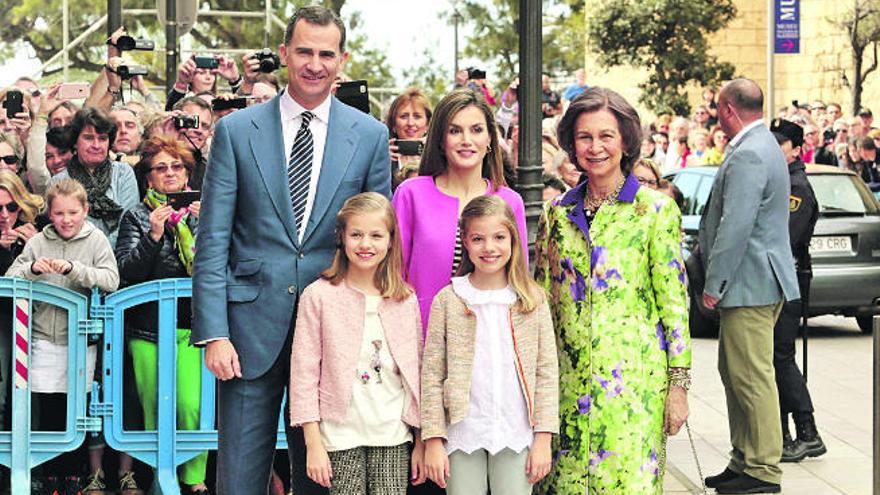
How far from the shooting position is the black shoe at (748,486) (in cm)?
836

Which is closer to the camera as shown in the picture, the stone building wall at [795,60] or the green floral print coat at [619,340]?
the green floral print coat at [619,340]

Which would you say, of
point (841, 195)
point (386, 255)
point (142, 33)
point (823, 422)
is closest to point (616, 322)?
point (386, 255)

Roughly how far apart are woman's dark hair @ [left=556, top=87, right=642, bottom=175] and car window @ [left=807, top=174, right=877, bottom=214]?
9.33 meters

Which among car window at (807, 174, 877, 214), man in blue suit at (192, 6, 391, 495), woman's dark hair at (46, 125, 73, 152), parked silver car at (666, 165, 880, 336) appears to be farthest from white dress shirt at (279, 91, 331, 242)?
car window at (807, 174, 877, 214)

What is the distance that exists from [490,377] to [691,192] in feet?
34.5

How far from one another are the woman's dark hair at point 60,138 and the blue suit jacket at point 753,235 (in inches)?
141

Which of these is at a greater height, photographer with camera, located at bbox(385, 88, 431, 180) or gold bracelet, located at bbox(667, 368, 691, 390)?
photographer with camera, located at bbox(385, 88, 431, 180)

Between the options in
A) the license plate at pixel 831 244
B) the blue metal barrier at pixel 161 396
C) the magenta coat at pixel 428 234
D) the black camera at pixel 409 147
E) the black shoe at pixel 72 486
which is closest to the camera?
Answer: the magenta coat at pixel 428 234

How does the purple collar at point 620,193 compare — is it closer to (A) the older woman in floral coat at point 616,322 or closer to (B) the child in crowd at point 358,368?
(A) the older woman in floral coat at point 616,322

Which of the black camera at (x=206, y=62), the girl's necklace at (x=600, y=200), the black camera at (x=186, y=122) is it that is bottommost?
the girl's necklace at (x=600, y=200)

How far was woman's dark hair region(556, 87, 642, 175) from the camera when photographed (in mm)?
5660

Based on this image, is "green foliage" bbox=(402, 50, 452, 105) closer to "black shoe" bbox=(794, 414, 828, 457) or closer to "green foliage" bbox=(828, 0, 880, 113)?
"green foliage" bbox=(828, 0, 880, 113)

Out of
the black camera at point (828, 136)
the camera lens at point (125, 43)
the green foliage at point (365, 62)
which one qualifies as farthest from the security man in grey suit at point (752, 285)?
the green foliage at point (365, 62)

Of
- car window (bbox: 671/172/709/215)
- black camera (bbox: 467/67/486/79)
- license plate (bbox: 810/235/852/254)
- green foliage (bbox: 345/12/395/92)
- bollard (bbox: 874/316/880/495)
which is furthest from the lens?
green foliage (bbox: 345/12/395/92)
